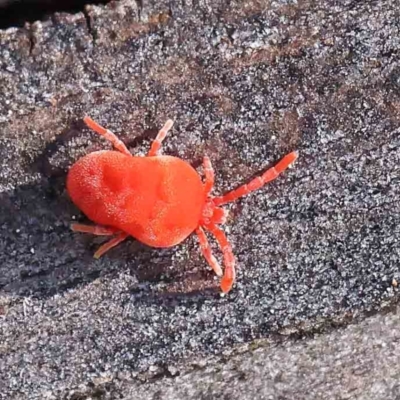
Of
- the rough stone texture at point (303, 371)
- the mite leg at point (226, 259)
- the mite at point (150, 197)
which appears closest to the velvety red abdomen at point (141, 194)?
the mite at point (150, 197)

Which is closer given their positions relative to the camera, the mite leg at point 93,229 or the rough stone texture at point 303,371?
the mite leg at point 93,229

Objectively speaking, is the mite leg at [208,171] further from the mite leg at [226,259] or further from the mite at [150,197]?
the mite leg at [226,259]

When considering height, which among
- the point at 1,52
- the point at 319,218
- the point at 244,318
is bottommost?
the point at 244,318

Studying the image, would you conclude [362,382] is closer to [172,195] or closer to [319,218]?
→ [319,218]

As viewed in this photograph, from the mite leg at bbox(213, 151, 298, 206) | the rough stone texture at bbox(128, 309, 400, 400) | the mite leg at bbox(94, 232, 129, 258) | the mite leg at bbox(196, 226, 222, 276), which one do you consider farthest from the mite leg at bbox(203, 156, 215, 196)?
the rough stone texture at bbox(128, 309, 400, 400)

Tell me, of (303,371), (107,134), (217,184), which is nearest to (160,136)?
(107,134)

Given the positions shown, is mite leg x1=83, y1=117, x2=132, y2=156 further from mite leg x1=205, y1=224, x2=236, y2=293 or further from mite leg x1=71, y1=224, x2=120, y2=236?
mite leg x1=205, y1=224, x2=236, y2=293

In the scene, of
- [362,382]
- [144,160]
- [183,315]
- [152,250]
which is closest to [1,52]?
[144,160]
